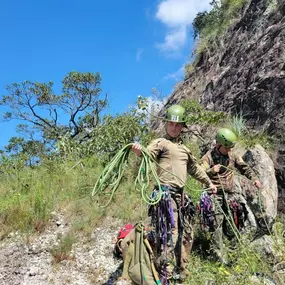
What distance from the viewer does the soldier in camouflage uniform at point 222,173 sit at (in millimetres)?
4717

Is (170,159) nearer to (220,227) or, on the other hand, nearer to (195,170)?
(195,170)

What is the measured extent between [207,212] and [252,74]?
4163mm

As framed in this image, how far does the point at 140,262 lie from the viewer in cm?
373

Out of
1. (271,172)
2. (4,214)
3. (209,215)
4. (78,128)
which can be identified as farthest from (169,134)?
(78,128)

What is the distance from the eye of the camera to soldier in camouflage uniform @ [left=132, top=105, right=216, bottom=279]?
401 cm

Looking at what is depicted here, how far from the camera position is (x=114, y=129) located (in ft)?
26.5

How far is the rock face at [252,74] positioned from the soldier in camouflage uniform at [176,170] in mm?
2628

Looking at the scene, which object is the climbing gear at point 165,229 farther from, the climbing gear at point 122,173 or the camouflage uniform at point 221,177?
the camouflage uniform at point 221,177

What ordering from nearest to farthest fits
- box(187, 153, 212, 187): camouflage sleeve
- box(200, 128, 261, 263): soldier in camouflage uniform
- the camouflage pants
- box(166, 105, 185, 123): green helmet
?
1. box(166, 105, 185, 123): green helmet
2. box(187, 153, 212, 187): camouflage sleeve
3. the camouflage pants
4. box(200, 128, 261, 263): soldier in camouflage uniform

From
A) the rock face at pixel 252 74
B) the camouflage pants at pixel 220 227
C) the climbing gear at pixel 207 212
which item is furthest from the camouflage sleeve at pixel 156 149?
the rock face at pixel 252 74

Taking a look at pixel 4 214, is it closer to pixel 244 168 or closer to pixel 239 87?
pixel 244 168

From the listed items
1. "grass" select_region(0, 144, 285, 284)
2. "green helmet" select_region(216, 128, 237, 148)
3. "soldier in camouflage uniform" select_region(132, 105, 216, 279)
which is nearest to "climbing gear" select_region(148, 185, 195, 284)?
"soldier in camouflage uniform" select_region(132, 105, 216, 279)

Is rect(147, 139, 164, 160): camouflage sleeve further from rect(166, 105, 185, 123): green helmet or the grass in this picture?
the grass

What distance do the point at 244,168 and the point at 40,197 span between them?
3.17 metres
